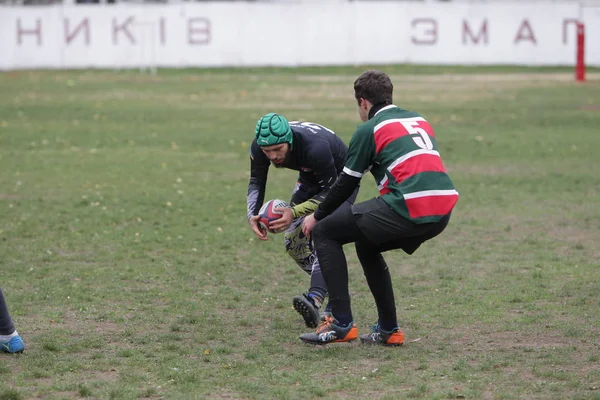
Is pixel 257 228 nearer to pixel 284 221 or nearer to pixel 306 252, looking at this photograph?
pixel 284 221

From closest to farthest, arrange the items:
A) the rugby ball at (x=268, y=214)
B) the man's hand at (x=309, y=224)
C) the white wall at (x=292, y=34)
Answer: the man's hand at (x=309, y=224)
the rugby ball at (x=268, y=214)
the white wall at (x=292, y=34)

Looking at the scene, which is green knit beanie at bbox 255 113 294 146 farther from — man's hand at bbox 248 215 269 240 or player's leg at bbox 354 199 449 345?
player's leg at bbox 354 199 449 345

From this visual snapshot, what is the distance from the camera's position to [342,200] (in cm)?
681

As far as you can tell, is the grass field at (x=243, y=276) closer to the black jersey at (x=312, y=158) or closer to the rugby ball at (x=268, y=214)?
the rugby ball at (x=268, y=214)

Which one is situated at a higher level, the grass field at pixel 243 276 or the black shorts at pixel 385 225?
the black shorts at pixel 385 225

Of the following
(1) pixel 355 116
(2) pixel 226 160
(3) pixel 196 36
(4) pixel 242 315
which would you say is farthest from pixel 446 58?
(4) pixel 242 315

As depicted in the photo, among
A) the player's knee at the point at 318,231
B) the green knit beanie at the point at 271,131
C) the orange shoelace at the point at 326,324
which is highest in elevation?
the green knit beanie at the point at 271,131

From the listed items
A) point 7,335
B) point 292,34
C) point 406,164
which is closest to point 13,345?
point 7,335

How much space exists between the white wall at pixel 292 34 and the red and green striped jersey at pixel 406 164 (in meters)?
33.3

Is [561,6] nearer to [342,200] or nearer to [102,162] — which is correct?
[102,162]

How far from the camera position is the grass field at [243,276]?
6.34 meters

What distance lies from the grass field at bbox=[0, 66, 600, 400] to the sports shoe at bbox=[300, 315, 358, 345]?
67mm

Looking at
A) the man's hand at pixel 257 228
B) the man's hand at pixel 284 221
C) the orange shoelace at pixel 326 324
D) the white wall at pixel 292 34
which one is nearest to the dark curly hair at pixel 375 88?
the man's hand at pixel 284 221

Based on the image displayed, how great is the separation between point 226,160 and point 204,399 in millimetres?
12181
